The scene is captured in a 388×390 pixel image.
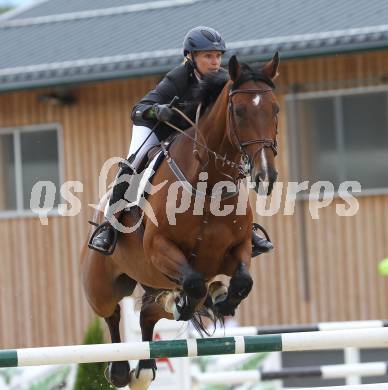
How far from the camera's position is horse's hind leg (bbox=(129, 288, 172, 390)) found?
26.8 feet

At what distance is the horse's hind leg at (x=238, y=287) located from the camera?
6668 millimetres

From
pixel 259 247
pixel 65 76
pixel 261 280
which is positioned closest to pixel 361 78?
pixel 261 280

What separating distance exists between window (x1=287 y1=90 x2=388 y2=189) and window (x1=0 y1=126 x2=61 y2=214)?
Answer: 142 inches

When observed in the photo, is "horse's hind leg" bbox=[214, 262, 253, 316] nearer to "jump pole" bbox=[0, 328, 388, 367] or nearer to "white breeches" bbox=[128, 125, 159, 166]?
"jump pole" bbox=[0, 328, 388, 367]

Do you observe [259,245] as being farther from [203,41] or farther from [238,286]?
[203,41]

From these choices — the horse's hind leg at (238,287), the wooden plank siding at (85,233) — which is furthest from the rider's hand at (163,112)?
the wooden plank siding at (85,233)

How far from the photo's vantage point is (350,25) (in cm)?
1406

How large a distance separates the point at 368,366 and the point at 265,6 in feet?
24.2

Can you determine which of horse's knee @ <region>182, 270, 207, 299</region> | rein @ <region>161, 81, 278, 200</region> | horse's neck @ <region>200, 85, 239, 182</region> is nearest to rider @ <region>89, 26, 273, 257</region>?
rein @ <region>161, 81, 278, 200</region>

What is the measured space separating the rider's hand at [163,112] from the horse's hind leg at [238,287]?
3.44 ft

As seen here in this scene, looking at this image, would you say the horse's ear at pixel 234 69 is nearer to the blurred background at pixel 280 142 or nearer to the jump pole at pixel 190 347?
the jump pole at pixel 190 347

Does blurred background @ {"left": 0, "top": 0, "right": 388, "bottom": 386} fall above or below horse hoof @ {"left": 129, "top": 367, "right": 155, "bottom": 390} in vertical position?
above

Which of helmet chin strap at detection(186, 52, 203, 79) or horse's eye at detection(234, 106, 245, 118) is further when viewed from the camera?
helmet chin strap at detection(186, 52, 203, 79)

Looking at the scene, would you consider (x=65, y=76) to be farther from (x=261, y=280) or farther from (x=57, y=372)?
(x=57, y=372)
